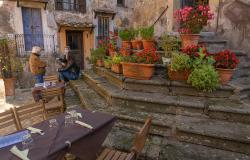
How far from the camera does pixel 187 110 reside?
3.25 meters

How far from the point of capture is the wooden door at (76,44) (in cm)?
1122

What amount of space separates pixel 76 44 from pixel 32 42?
2.75 metres

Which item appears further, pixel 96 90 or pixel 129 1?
pixel 129 1

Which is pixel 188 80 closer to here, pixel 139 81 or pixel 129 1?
pixel 139 81

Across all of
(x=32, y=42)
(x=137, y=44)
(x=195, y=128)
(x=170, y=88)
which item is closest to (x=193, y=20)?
(x=170, y=88)

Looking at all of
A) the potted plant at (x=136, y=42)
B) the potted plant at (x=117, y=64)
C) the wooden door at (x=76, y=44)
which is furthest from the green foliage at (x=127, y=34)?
the wooden door at (x=76, y=44)

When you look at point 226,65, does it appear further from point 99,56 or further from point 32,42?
point 32,42

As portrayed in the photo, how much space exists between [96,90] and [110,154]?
3.02 m

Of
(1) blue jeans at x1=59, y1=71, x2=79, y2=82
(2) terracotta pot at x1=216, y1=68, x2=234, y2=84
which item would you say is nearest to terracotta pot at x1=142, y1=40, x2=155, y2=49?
(2) terracotta pot at x1=216, y1=68, x2=234, y2=84

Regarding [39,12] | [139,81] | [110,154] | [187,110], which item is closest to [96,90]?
[139,81]

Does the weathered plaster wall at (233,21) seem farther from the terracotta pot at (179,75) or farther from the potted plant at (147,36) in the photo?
the terracotta pot at (179,75)

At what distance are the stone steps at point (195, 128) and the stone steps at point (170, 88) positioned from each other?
0.61 m

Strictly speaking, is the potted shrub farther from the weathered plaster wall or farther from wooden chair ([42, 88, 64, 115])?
wooden chair ([42, 88, 64, 115])

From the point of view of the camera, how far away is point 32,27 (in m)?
9.50
